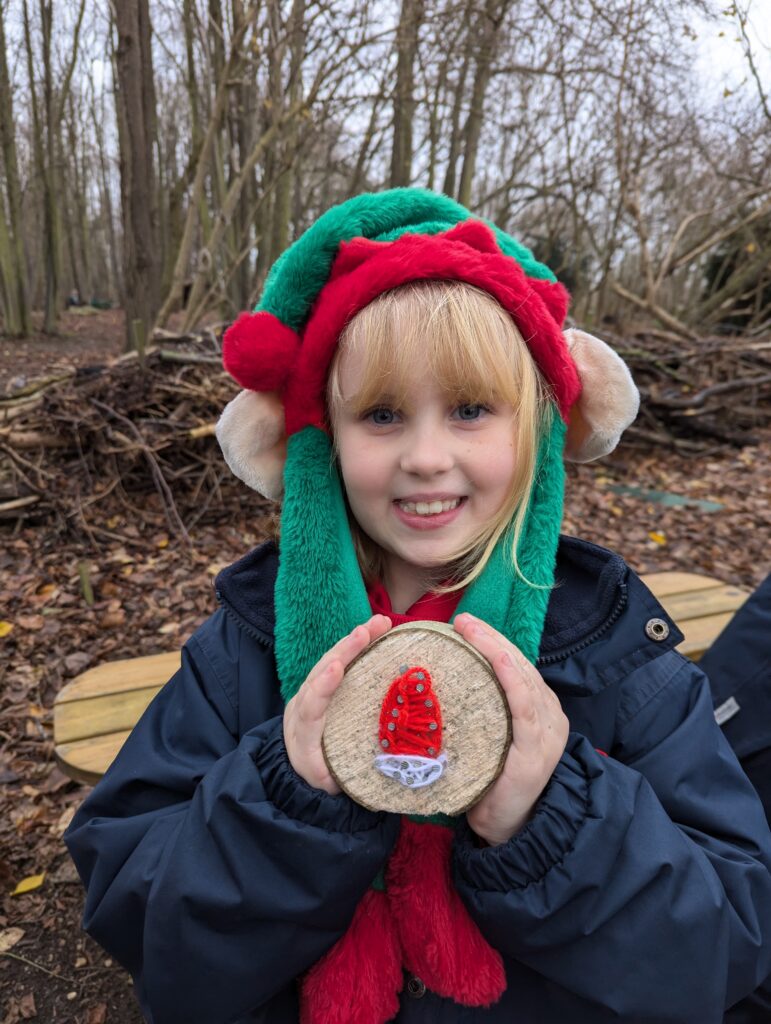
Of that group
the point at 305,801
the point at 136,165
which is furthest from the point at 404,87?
the point at 305,801

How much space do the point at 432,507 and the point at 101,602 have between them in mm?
3568

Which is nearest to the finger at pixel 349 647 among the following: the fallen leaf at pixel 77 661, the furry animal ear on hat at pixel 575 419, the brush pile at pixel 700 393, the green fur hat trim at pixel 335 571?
the green fur hat trim at pixel 335 571

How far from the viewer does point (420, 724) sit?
94cm

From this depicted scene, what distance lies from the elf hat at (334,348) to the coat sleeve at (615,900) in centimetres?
34

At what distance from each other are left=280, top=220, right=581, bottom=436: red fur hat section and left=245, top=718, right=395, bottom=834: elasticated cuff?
0.70 m

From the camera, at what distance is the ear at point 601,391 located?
1.33 metres

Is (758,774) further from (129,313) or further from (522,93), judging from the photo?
(522,93)

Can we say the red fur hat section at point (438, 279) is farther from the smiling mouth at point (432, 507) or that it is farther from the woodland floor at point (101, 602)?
the woodland floor at point (101, 602)

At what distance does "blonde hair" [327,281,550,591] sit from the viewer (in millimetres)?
1132

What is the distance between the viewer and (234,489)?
17.5 feet

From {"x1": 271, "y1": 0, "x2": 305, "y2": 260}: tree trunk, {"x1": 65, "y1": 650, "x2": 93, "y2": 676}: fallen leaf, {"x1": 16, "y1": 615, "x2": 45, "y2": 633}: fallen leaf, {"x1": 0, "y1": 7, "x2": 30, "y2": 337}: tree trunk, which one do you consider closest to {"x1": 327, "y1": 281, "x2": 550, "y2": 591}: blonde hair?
{"x1": 65, "y1": 650, "x2": 93, "y2": 676}: fallen leaf

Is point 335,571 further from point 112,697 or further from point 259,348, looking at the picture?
point 112,697

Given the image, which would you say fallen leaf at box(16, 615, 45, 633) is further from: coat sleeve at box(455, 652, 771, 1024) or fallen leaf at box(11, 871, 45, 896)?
coat sleeve at box(455, 652, 771, 1024)

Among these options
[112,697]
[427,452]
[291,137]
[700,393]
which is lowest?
[112,697]
